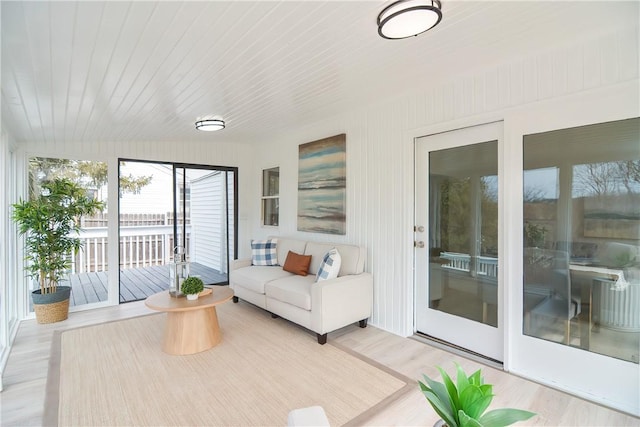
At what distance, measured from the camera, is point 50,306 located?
12.0 feet

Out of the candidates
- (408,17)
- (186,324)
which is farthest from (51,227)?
(408,17)

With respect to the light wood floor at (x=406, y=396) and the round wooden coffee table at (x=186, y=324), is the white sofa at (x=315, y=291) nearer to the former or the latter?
the light wood floor at (x=406, y=396)

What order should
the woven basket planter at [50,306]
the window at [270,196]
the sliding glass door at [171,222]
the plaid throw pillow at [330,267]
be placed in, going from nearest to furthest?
the plaid throw pillow at [330,267], the woven basket planter at [50,306], the sliding glass door at [171,222], the window at [270,196]

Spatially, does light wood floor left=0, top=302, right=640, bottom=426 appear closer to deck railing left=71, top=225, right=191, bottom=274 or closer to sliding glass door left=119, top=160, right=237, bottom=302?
deck railing left=71, top=225, right=191, bottom=274

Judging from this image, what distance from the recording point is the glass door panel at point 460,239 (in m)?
2.76

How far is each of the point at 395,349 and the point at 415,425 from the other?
105 cm

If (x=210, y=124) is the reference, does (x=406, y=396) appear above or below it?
below

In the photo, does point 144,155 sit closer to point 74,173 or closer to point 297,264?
point 74,173

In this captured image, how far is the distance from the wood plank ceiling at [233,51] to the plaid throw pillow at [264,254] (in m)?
1.99

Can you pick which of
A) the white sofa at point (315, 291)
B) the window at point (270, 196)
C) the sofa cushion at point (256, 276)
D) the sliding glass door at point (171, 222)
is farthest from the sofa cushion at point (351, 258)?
the sliding glass door at point (171, 222)

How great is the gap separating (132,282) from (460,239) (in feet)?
17.0

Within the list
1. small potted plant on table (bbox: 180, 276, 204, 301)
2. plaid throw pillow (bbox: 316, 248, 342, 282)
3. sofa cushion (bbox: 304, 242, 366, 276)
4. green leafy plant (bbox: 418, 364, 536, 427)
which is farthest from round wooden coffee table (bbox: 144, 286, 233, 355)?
green leafy plant (bbox: 418, 364, 536, 427)

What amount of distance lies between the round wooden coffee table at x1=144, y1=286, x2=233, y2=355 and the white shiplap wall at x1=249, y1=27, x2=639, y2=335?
5.92 ft

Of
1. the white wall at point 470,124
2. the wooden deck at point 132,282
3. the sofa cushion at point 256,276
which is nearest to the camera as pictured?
the white wall at point 470,124
